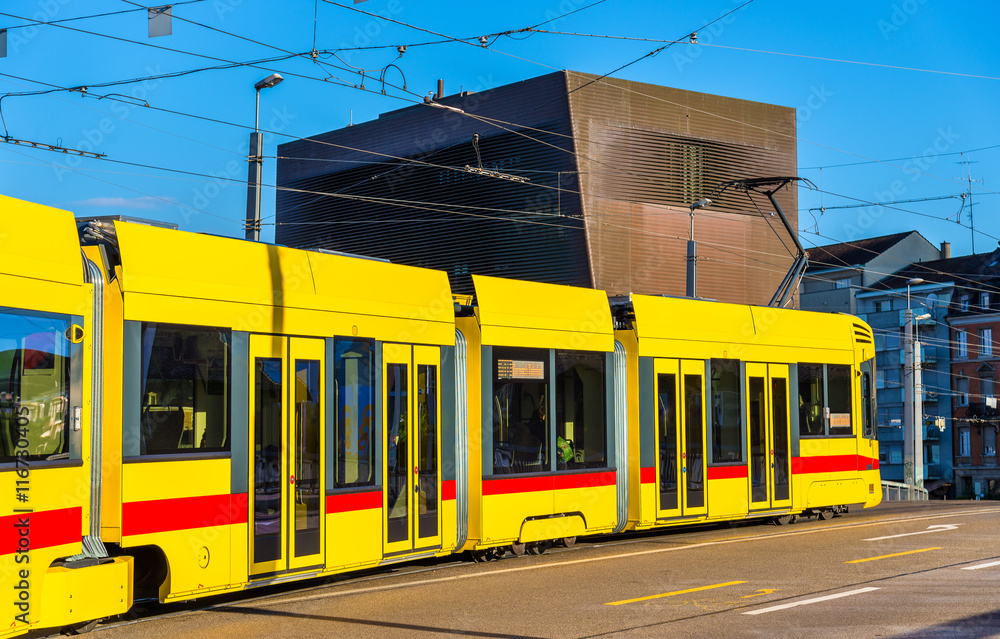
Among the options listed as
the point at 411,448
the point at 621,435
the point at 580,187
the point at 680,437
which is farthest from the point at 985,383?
the point at 411,448

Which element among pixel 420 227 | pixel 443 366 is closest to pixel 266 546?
pixel 443 366

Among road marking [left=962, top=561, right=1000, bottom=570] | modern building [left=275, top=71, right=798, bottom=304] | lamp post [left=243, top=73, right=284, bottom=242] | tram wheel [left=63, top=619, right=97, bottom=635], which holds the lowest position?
road marking [left=962, top=561, right=1000, bottom=570]

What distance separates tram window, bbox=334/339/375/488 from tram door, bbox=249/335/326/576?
0.28 m

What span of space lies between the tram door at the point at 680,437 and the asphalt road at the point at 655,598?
2.62 ft

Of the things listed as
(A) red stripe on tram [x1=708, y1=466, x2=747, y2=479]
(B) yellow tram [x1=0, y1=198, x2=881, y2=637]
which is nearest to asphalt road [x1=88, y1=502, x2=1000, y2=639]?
(B) yellow tram [x1=0, y1=198, x2=881, y2=637]

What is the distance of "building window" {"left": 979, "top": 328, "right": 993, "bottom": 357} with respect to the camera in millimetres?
75438

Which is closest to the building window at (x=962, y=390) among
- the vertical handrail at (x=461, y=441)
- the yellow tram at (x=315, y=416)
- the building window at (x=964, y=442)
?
the building window at (x=964, y=442)

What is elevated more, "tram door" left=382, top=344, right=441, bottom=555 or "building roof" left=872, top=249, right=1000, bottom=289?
"building roof" left=872, top=249, right=1000, bottom=289

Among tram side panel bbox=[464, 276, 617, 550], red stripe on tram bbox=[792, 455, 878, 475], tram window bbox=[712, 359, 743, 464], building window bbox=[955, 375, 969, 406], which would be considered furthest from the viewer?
building window bbox=[955, 375, 969, 406]

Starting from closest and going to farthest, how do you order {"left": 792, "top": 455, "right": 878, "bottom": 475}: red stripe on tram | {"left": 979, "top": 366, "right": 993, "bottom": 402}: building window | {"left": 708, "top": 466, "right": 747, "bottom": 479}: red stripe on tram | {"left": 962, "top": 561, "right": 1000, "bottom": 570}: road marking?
1. {"left": 962, "top": 561, "right": 1000, "bottom": 570}: road marking
2. {"left": 708, "top": 466, "right": 747, "bottom": 479}: red stripe on tram
3. {"left": 792, "top": 455, "right": 878, "bottom": 475}: red stripe on tram
4. {"left": 979, "top": 366, "right": 993, "bottom": 402}: building window

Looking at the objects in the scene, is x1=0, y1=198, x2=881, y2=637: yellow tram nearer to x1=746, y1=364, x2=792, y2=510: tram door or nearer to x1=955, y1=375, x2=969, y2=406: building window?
x1=746, y1=364, x2=792, y2=510: tram door

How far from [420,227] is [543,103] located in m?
8.14

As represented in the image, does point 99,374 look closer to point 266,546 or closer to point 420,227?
point 266,546

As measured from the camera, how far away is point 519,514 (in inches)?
539
